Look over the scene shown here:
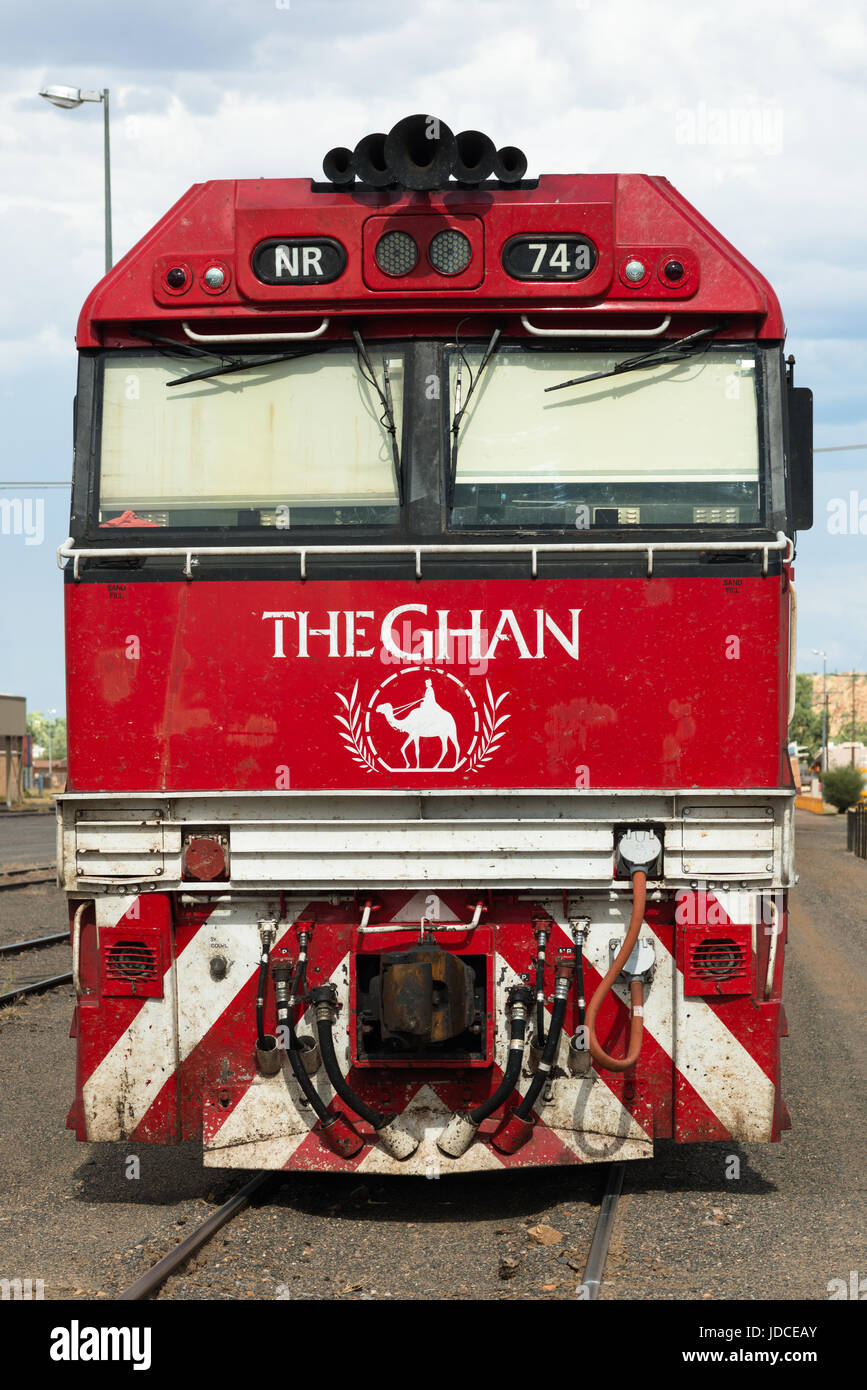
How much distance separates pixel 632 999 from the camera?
5406 mm

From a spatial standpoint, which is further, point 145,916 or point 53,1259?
point 145,916

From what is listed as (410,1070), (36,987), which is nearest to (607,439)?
(410,1070)

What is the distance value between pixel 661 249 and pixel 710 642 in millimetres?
1529

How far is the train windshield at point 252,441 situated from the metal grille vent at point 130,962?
1622 mm

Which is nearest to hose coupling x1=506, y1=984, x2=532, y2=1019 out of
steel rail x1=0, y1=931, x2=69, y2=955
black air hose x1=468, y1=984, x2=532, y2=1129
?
black air hose x1=468, y1=984, x2=532, y2=1129

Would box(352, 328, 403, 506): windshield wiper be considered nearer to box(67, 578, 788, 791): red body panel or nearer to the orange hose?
box(67, 578, 788, 791): red body panel

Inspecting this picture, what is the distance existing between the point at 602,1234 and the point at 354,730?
2.04m

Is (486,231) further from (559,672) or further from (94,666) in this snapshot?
(94,666)

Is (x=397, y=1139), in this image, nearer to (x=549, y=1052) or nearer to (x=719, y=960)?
(x=549, y=1052)

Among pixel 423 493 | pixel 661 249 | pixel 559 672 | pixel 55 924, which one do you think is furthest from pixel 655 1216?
pixel 55 924

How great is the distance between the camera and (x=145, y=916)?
18.3 ft

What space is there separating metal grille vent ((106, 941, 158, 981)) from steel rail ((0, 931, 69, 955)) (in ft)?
27.1

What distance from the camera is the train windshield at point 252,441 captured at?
18.6 ft

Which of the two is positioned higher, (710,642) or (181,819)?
(710,642)
